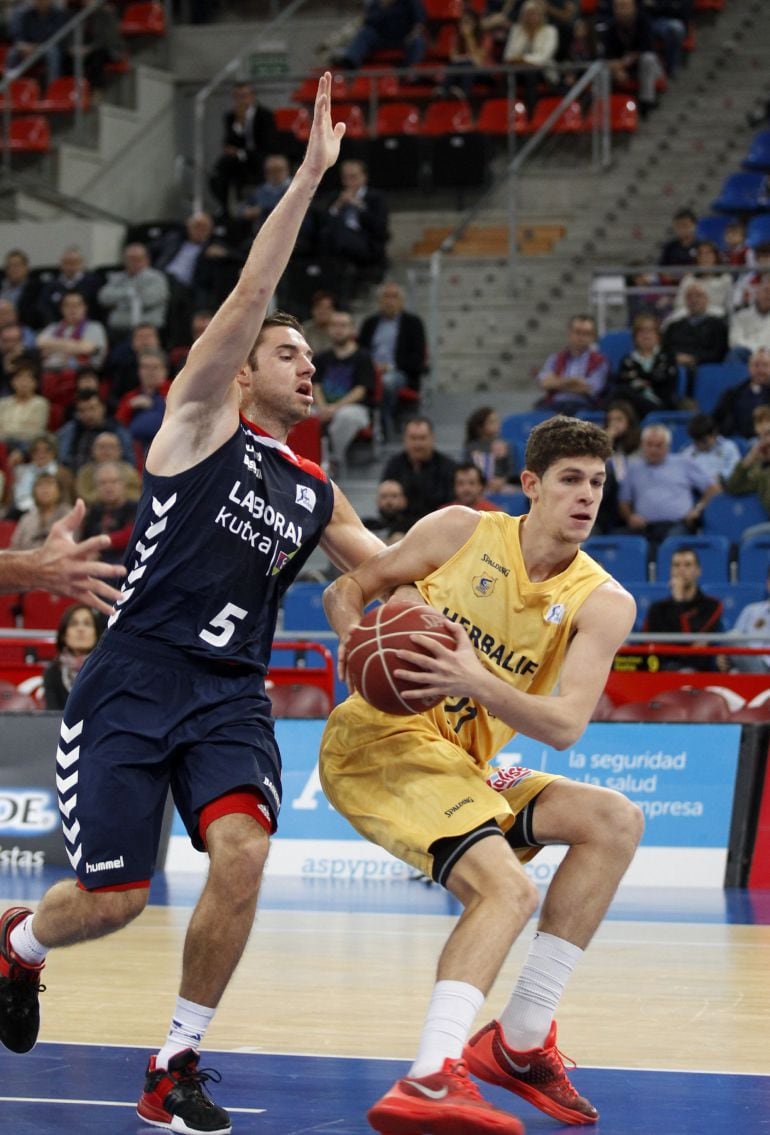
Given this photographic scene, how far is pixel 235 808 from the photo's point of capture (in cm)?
490

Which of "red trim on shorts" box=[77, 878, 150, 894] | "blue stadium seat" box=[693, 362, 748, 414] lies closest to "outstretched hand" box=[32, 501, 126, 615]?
"red trim on shorts" box=[77, 878, 150, 894]

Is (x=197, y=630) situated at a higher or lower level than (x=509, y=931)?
higher

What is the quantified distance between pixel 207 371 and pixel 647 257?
13860 mm

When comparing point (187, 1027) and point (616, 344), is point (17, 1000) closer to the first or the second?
point (187, 1027)

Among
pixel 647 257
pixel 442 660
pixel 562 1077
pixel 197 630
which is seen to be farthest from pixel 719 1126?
pixel 647 257

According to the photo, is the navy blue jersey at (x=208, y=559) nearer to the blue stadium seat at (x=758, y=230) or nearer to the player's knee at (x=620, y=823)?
the player's knee at (x=620, y=823)

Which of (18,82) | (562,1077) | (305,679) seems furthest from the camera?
(18,82)

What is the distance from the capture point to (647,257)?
18141 millimetres

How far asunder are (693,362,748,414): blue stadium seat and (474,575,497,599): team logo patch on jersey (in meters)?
10.0

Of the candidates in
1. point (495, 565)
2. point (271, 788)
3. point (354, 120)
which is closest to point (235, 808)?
point (271, 788)

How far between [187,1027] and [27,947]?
25.4 inches

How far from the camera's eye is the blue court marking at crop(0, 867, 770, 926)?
8.91 m

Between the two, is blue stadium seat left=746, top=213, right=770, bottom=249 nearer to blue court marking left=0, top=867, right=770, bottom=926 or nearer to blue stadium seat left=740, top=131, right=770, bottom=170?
blue stadium seat left=740, top=131, right=770, bottom=170

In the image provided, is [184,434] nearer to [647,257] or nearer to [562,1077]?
[562,1077]
